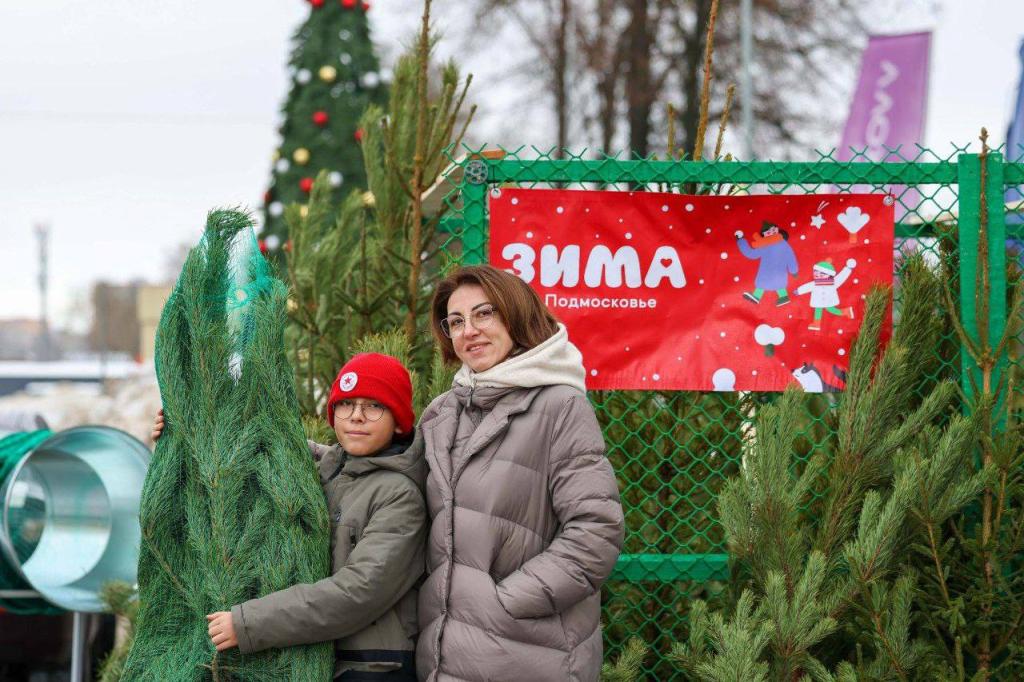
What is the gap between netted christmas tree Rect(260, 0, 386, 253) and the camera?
859 cm

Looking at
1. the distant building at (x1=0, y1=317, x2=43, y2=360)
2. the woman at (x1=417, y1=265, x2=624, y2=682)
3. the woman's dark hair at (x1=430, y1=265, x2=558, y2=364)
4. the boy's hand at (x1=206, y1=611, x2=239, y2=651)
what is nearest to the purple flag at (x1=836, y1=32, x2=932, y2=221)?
the woman's dark hair at (x1=430, y1=265, x2=558, y2=364)

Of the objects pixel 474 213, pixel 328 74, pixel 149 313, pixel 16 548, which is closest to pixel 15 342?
pixel 149 313

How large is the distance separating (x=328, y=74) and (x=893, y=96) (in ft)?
22.1

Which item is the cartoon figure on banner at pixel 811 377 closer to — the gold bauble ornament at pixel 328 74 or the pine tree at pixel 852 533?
the pine tree at pixel 852 533

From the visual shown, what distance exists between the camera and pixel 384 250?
14.6 ft

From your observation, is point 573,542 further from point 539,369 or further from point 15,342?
point 15,342

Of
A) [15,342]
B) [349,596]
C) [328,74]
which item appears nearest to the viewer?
[349,596]

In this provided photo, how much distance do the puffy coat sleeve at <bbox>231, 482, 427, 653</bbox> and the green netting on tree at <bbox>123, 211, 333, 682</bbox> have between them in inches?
3.7

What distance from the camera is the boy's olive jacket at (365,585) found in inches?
109

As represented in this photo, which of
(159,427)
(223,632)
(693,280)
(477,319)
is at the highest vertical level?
(693,280)

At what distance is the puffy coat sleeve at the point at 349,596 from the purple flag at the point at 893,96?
10399 millimetres

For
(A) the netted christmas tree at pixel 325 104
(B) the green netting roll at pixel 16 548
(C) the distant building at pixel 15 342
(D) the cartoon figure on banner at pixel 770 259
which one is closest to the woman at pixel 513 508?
(D) the cartoon figure on banner at pixel 770 259

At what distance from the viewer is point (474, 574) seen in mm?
2811

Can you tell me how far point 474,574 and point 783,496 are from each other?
3.86 feet
